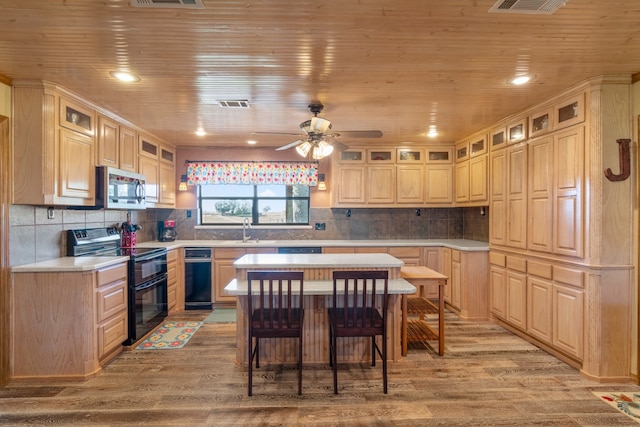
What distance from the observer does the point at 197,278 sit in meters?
4.56

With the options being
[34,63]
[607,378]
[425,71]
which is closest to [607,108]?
[425,71]

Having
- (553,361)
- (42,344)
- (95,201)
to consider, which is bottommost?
(553,361)

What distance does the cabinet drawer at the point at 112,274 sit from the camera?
108 inches

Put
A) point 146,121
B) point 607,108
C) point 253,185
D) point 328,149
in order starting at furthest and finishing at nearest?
point 253,185 < point 146,121 < point 328,149 < point 607,108

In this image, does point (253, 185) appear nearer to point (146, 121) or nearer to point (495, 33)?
point (146, 121)

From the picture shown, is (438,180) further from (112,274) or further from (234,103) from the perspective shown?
(112,274)

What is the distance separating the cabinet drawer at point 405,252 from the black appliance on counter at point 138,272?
316 centimetres

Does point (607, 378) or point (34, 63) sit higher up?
point (34, 63)

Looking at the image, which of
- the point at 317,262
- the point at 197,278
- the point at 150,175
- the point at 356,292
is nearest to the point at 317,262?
the point at 317,262

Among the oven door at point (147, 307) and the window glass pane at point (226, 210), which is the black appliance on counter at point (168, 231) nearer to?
the window glass pane at point (226, 210)

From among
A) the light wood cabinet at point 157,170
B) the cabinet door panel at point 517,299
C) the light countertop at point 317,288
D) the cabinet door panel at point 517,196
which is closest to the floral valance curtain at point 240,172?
the light wood cabinet at point 157,170

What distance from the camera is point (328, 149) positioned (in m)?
2.89

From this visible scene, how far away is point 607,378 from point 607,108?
2.22m

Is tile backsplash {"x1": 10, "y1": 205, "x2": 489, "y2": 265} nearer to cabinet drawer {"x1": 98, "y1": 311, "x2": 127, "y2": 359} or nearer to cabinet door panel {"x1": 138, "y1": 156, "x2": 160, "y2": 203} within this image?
cabinet door panel {"x1": 138, "y1": 156, "x2": 160, "y2": 203}
